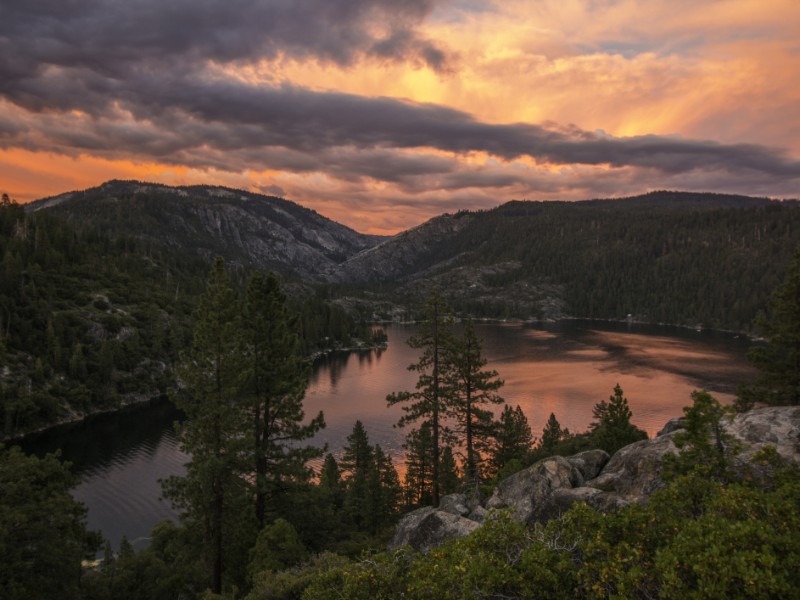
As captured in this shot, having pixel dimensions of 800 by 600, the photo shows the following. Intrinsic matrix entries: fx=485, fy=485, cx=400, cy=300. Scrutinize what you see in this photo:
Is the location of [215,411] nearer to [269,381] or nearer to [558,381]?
[269,381]

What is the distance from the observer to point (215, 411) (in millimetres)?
28750

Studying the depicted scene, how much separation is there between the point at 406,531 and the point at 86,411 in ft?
370

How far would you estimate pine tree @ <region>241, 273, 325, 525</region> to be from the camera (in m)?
32.0

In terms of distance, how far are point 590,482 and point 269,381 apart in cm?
2032

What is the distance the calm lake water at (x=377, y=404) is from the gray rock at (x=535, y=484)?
130 ft

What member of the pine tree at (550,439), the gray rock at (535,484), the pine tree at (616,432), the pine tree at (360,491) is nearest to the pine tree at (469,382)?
the pine tree at (616,432)

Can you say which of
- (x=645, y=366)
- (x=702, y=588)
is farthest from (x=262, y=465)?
(x=645, y=366)

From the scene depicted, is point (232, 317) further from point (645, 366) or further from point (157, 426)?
point (645, 366)

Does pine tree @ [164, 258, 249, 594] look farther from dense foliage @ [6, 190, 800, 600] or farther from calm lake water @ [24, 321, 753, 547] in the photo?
calm lake water @ [24, 321, 753, 547]

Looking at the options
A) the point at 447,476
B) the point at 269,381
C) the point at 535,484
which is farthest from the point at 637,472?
the point at 447,476

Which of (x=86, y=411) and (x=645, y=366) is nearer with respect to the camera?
(x=86, y=411)

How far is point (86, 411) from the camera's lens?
361ft

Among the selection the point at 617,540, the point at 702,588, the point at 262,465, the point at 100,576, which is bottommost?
the point at 100,576

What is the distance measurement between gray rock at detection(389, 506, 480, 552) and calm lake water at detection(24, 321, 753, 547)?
38.0 m
